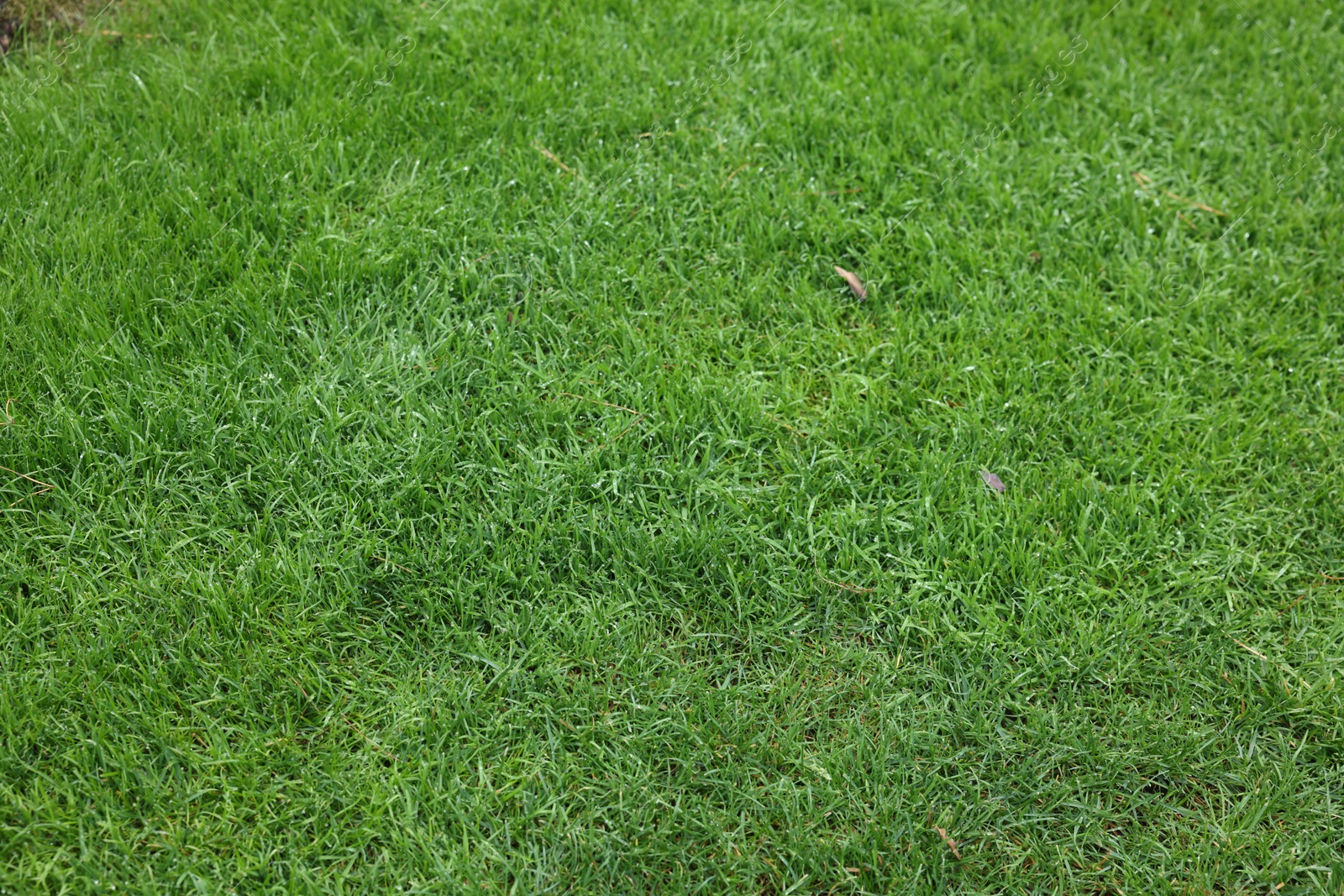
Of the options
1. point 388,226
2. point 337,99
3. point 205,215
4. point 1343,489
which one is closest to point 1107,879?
point 1343,489

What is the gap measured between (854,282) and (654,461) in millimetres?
1028

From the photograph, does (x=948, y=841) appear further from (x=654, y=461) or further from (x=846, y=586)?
(x=654, y=461)

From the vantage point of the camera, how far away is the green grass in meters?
2.38

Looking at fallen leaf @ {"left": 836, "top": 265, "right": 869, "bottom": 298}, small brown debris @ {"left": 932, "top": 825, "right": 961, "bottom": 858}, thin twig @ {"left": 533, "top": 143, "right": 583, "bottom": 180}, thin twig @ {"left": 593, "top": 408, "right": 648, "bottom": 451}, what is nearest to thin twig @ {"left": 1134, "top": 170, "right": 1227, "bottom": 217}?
fallen leaf @ {"left": 836, "top": 265, "right": 869, "bottom": 298}

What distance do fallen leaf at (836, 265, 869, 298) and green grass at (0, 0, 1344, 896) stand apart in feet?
0.11

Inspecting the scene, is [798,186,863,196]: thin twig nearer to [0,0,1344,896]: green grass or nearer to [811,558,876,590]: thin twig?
[0,0,1344,896]: green grass

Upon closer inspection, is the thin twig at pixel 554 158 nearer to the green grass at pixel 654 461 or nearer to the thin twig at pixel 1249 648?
the green grass at pixel 654 461

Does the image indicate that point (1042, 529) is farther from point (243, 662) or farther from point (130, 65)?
point (130, 65)

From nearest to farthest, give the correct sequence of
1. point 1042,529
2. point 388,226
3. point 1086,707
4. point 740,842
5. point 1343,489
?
point 740,842 → point 1086,707 → point 1042,529 → point 1343,489 → point 388,226

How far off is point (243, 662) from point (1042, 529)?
2125 mm

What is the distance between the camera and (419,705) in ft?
8.09

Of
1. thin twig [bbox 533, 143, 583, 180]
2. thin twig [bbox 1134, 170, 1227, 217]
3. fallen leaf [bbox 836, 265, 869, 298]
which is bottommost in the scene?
fallen leaf [bbox 836, 265, 869, 298]

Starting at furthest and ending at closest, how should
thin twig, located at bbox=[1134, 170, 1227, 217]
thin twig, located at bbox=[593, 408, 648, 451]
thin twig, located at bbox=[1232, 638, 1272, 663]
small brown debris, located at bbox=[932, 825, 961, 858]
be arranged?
thin twig, located at bbox=[1134, 170, 1227, 217] < thin twig, located at bbox=[593, 408, 648, 451] < thin twig, located at bbox=[1232, 638, 1272, 663] < small brown debris, located at bbox=[932, 825, 961, 858]

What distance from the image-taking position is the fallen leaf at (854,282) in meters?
3.47
